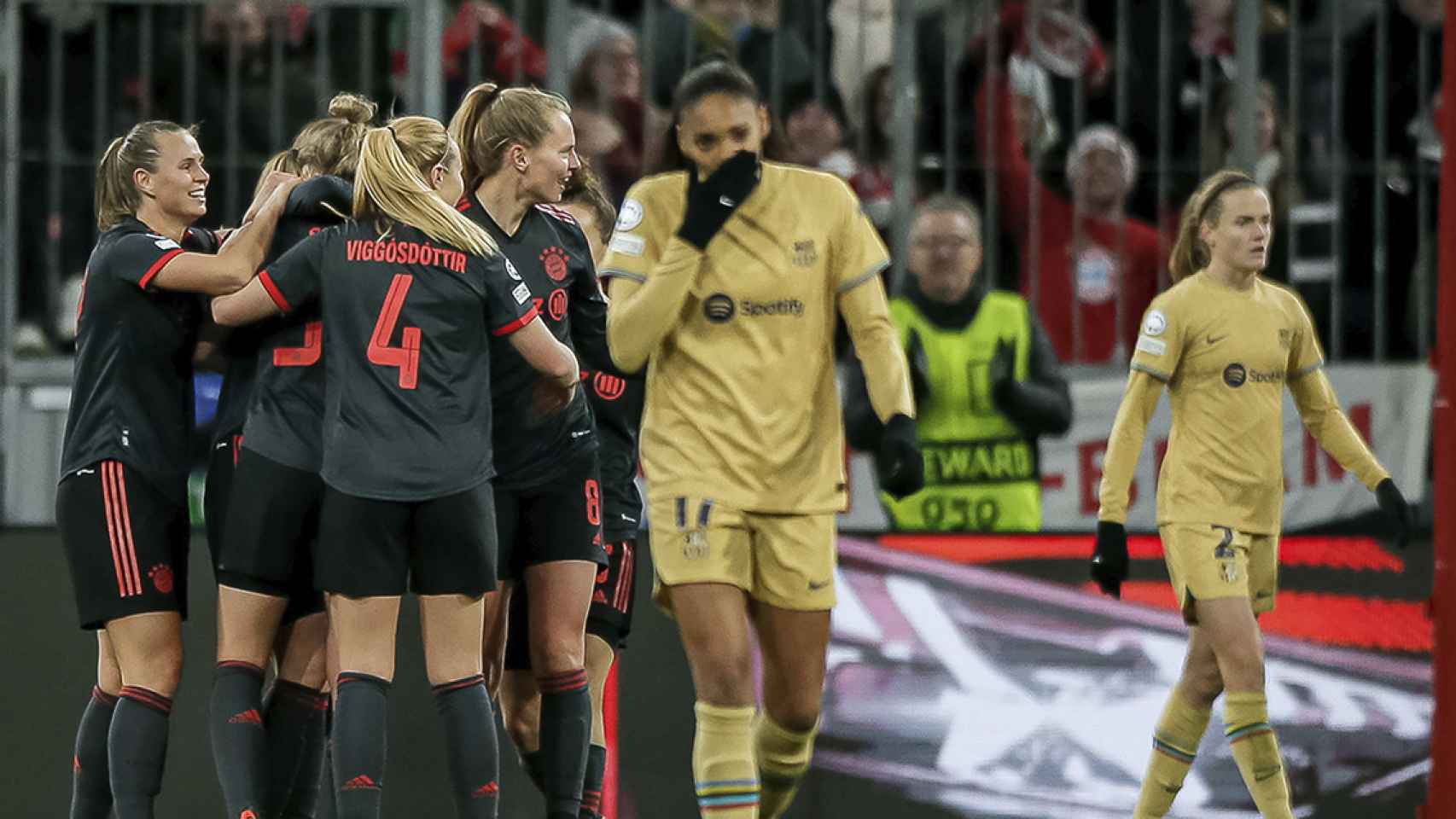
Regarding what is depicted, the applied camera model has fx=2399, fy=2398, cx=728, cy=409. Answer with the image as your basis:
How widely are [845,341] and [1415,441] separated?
204 cm

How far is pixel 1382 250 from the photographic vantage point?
8750mm

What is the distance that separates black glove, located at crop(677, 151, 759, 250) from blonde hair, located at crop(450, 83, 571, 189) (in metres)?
0.43

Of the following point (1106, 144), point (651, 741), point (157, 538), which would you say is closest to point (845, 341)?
point (1106, 144)

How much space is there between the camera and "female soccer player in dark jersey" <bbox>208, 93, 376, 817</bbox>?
5.64 m

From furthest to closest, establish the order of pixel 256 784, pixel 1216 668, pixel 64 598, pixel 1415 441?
pixel 1415 441
pixel 64 598
pixel 1216 668
pixel 256 784

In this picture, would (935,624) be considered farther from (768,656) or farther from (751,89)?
(751,89)

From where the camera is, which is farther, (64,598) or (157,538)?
(64,598)

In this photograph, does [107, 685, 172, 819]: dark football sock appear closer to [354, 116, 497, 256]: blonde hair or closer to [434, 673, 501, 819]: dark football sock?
[434, 673, 501, 819]: dark football sock

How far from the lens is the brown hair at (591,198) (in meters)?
6.90

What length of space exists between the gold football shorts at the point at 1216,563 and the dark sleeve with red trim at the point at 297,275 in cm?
284

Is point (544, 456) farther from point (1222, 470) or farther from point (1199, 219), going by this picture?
point (1199, 219)

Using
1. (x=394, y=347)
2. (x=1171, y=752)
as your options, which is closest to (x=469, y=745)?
(x=394, y=347)

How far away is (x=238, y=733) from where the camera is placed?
18.7 ft

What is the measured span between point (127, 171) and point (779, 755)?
87.1 inches
